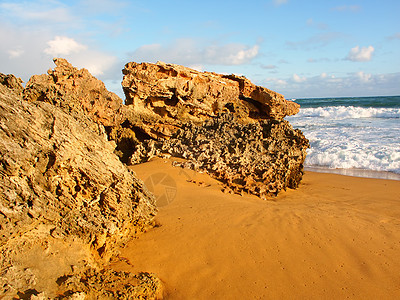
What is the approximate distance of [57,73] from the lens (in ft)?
24.3

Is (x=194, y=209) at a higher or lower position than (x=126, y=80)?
lower

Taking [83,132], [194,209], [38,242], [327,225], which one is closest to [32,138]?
[83,132]

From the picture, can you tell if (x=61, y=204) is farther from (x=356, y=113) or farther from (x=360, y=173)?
(x=356, y=113)

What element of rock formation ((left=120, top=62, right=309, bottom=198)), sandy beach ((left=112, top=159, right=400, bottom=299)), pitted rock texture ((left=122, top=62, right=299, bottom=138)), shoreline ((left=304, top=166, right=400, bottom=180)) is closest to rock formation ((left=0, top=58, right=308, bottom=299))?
sandy beach ((left=112, top=159, right=400, bottom=299))

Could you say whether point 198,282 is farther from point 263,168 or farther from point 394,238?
point 263,168

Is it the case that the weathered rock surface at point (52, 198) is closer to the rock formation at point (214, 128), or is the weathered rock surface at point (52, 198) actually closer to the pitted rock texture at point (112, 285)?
the pitted rock texture at point (112, 285)

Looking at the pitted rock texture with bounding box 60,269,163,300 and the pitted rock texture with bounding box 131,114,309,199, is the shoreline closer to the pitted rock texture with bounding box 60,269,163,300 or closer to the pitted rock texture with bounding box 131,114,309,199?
the pitted rock texture with bounding box 131,114,309,199

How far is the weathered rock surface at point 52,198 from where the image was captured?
2.46 metres

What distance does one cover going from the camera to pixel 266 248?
12.6 ft

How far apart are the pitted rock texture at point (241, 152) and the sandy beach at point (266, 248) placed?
33.6 inches

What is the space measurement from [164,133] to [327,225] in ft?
19.3

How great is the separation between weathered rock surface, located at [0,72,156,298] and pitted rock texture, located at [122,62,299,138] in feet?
17.8

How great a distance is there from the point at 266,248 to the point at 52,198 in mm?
2756

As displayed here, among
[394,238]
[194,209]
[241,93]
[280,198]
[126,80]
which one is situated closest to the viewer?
[394,238]
